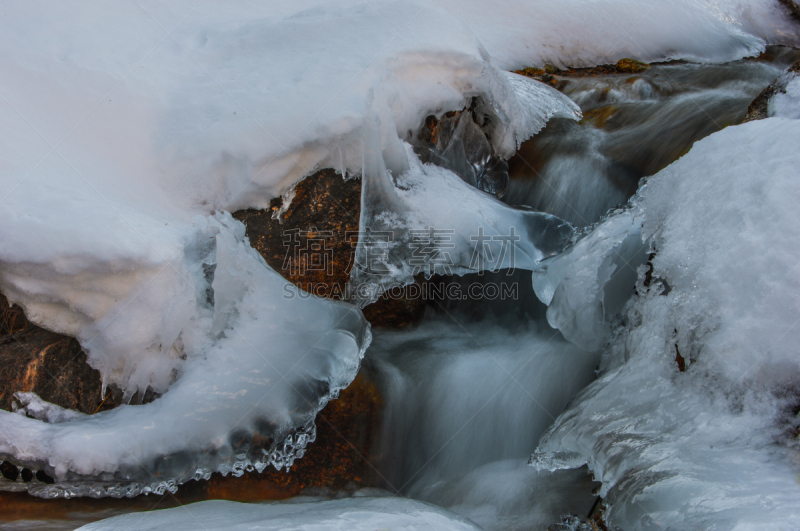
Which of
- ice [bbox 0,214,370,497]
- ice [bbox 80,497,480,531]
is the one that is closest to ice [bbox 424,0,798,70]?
ice [bbox 0,214,370,497]

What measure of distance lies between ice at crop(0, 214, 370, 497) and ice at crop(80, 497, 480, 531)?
0.20 meters

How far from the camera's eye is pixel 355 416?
2.38m

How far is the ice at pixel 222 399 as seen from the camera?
197cm

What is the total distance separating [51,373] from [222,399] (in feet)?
2.50

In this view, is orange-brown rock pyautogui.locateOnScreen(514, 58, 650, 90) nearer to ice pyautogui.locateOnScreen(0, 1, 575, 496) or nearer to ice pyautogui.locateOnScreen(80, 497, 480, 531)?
ice pyautogui.locateOnScreen(0, 1, 575, 496)

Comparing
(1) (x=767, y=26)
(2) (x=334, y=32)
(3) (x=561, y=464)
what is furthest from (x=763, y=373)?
(1) (x=767, y=26)

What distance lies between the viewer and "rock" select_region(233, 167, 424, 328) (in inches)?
96.2

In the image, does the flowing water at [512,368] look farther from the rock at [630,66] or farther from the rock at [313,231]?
the rock at [630,66]

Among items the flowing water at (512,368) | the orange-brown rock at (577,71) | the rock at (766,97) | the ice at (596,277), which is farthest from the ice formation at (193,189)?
the orange-brown rock at (577,71)

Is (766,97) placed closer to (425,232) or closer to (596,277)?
(596,277)

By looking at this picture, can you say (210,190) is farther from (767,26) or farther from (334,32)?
(767,26)

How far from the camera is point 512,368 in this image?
2.68 meters

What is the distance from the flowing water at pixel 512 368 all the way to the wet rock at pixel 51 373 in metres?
0.44

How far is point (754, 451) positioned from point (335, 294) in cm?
178
